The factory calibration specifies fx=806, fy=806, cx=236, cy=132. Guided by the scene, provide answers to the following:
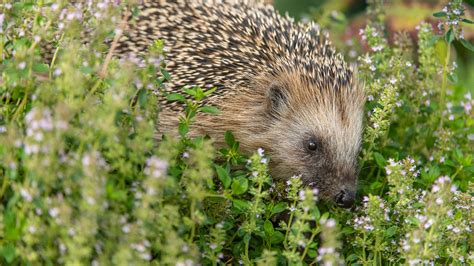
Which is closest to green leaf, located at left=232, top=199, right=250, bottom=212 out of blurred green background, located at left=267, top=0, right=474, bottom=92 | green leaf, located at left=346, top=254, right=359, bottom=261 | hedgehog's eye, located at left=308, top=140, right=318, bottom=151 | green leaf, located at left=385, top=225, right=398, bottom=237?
green leaf, located at left=346, top=254, right=359, bottom=261

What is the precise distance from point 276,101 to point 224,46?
1.66ft

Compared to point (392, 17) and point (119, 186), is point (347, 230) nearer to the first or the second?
point (119, 186)

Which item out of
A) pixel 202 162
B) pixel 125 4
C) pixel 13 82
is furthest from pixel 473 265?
pixel 13 82

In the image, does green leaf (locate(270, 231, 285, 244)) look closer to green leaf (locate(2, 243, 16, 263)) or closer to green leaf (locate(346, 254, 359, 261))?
green leaf (locate(346, 254, 359, 261))

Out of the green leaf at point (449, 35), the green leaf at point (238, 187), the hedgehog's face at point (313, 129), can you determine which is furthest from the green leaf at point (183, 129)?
the green leaf at point (449, 35)

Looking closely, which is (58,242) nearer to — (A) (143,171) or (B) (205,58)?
(A) (143,171)

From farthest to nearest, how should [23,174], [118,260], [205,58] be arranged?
[205,58], [23,174], [118,260]

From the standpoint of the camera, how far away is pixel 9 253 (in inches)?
132

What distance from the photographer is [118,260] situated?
3094mm

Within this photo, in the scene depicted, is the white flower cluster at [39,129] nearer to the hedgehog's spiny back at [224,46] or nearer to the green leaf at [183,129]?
the green leaf at [183,129]

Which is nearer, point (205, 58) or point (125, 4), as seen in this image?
point (125, 4)

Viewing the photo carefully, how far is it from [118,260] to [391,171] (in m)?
1.47

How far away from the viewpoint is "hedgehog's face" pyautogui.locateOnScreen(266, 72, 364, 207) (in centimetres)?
516

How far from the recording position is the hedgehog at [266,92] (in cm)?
521
